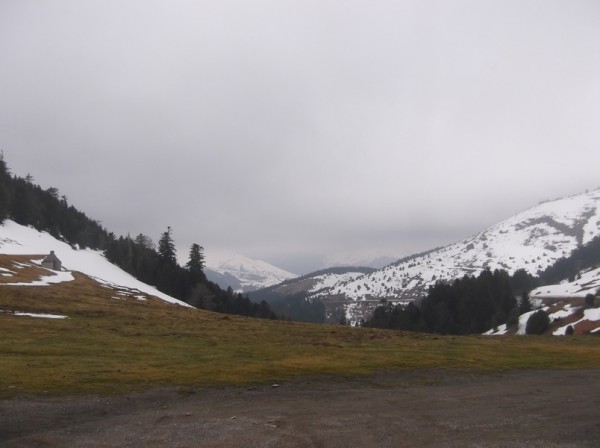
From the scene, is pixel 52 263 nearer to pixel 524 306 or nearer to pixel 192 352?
pixel 192 352

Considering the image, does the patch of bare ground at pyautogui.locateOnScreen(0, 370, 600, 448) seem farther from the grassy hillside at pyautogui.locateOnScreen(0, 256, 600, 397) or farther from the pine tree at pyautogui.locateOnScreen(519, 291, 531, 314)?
the pine tree at pyautogui.locateOnScreen(519, 291, 531, 314)

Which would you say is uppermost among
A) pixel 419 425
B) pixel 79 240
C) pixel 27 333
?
pixel 79 240

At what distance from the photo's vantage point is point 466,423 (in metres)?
19.8

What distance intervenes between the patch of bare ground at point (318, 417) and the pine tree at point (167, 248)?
132473mm

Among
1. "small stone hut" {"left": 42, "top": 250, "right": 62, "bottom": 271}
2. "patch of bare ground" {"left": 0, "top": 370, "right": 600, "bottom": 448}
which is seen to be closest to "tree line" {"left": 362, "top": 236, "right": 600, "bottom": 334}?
"small stone hut" {"left": 42, "top": 250, "right": 62, "bottom": 271}

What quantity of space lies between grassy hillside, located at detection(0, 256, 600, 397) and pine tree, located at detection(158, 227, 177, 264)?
3283 inches

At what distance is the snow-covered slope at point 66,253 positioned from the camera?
127994mm

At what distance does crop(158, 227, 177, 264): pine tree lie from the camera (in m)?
155

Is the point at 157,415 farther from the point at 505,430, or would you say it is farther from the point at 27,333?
the point at 27,333

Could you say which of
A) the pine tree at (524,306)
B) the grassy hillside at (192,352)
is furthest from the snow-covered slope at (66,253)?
the pine tree at (524,306)

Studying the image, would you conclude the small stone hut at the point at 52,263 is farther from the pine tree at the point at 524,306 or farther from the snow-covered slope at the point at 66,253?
the pine tree at the point at 524,306

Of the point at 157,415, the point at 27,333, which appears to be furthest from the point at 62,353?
the point at 157,415

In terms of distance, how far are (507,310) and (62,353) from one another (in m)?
145

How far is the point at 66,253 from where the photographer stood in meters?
152
